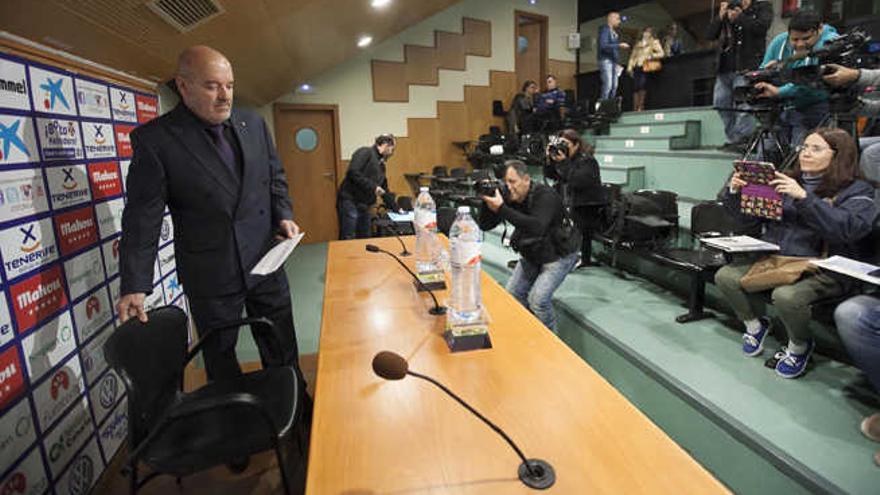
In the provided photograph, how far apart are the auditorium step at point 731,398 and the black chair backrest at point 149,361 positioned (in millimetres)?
1982

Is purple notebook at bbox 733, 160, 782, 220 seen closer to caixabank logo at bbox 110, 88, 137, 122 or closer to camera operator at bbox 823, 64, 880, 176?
camera operator at bbox 823, 64, 880, 176

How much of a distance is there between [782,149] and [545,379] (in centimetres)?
306

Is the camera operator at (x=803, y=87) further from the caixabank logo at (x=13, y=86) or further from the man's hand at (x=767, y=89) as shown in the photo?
the caixabank logo at (x=13, y=86)

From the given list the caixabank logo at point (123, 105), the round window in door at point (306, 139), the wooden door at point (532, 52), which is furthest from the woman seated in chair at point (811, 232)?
the wooden door at point (532, 52)

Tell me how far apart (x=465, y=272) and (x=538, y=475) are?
66 cm

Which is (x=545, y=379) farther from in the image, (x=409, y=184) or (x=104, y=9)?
(x=409, y=184)

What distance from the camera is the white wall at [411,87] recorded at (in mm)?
6328

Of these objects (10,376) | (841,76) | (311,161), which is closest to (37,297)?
(10,376)

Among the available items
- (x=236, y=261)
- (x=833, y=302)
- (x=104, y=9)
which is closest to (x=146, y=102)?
(x=104, y=9)

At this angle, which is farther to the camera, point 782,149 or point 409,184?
point 409,184

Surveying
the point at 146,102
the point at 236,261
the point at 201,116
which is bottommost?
the point at 236,261

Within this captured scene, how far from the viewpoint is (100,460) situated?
5.86 ft

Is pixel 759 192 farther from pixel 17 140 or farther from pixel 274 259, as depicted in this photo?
pixel 17 140

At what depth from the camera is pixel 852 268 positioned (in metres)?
1.82
